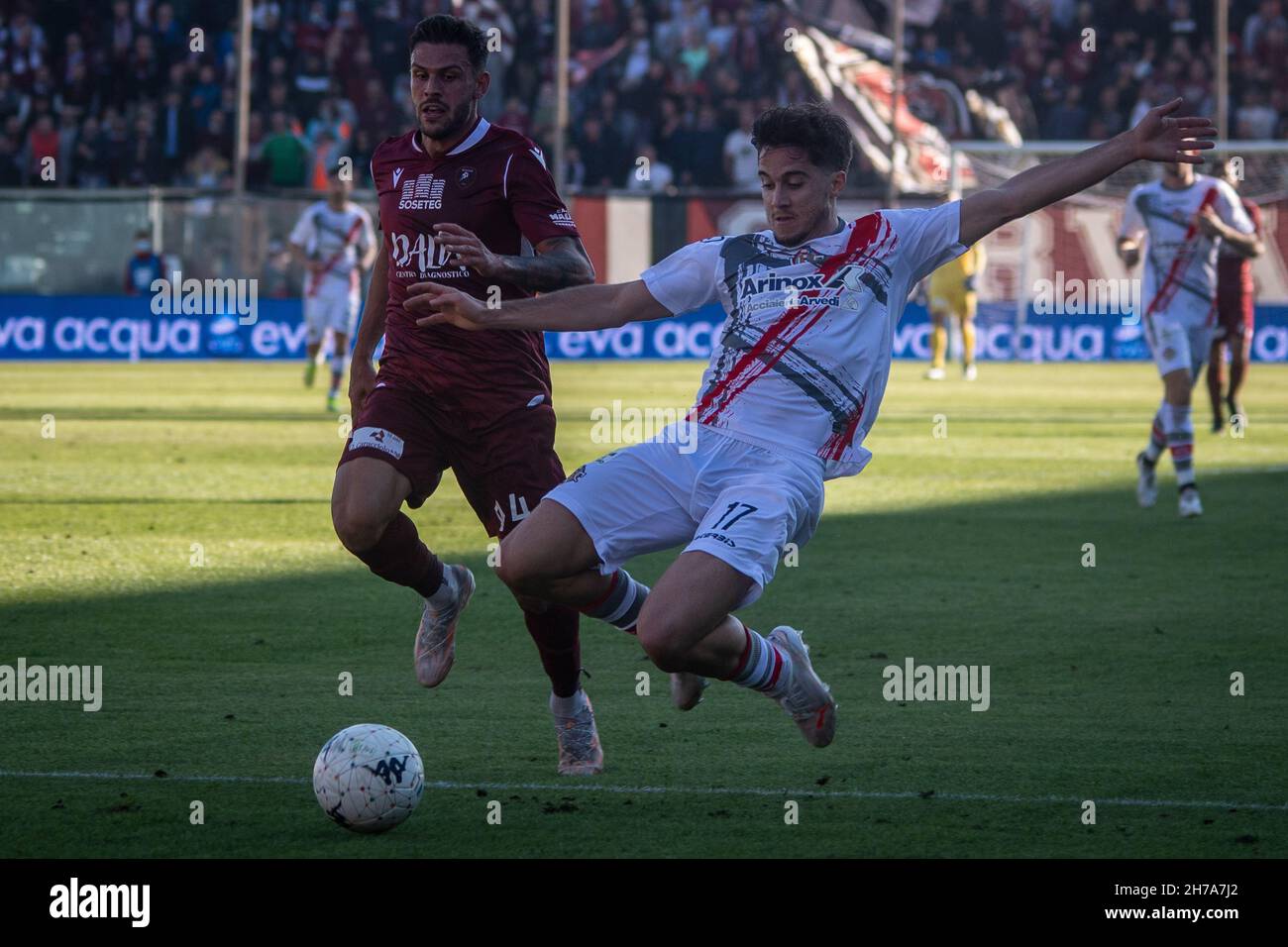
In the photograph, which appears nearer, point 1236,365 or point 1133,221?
point 1133,221

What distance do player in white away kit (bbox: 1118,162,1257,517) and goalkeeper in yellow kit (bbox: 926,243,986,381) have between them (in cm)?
1244

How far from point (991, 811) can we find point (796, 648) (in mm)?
884

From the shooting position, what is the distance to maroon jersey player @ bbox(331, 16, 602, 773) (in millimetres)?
6125

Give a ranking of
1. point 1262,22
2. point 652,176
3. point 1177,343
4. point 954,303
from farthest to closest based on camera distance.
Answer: point 1262,22 < point 652,176 < point 954,303 < point 1177,343

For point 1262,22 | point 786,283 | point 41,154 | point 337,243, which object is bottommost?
point 786,283

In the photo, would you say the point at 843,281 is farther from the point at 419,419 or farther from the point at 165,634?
the point at 165,634

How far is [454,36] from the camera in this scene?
6.20m

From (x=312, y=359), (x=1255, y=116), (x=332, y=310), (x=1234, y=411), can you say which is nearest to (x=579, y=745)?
(x=1234, y=411)

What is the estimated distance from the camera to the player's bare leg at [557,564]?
554 cm

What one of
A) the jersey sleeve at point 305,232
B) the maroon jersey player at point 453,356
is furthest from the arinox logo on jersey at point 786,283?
the jersey sleeve at point 305,232

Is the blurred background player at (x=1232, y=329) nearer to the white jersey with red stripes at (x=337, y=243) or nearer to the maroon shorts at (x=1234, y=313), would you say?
the maroon shorts at (x=1234, y=313)

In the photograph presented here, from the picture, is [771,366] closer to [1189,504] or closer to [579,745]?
[579,745]

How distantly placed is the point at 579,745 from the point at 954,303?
20.5 m

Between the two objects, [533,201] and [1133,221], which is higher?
[1133,221]
